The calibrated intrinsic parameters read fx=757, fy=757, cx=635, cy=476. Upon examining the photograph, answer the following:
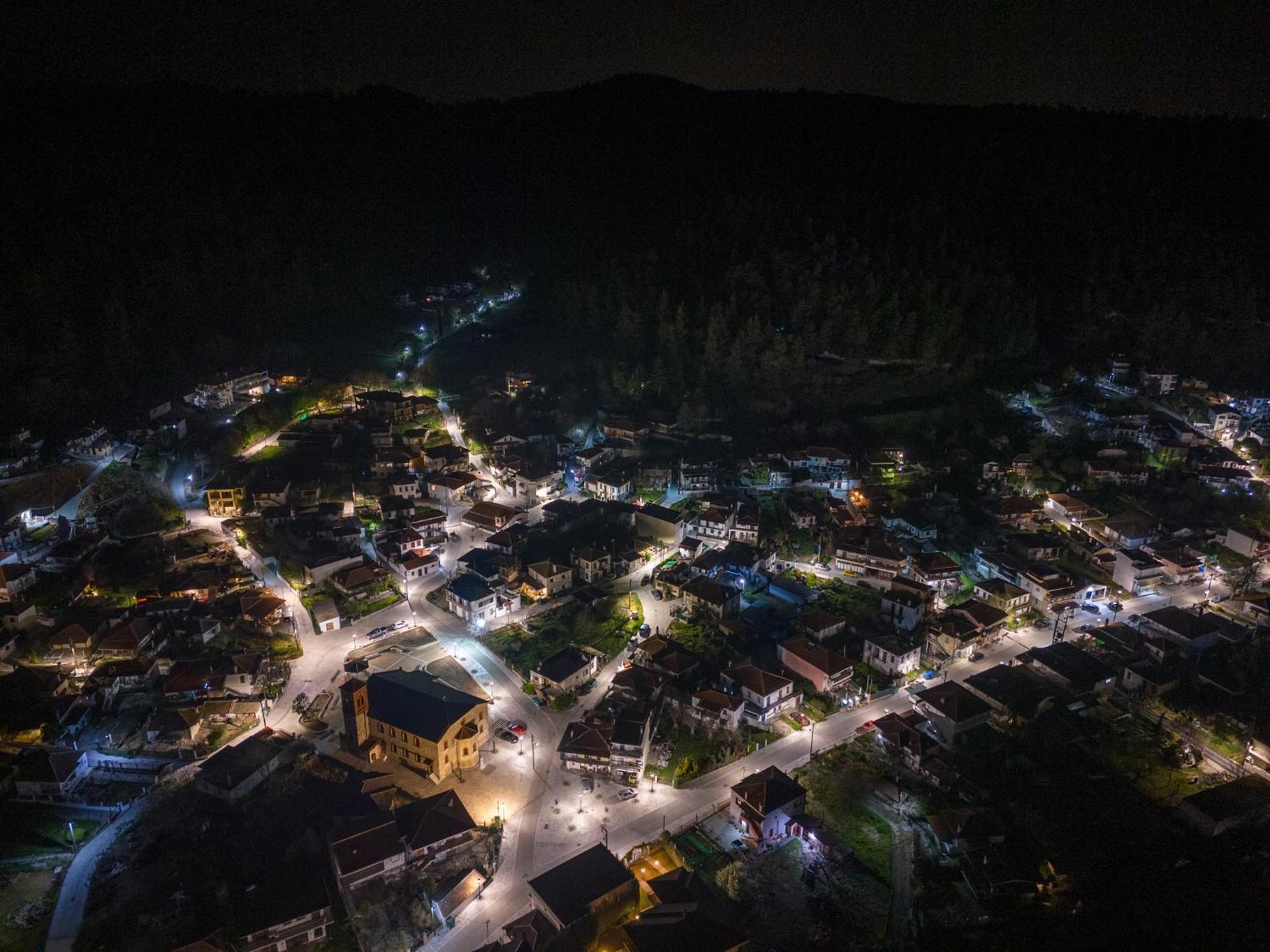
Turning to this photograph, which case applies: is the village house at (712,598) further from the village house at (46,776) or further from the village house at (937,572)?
the village house at (46,776)

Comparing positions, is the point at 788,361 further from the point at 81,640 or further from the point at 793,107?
the point at 793,107

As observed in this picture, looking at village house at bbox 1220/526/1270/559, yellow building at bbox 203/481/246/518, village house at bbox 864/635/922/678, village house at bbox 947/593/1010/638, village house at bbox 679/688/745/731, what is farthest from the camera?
yellow building at bbox 203/481/246/518

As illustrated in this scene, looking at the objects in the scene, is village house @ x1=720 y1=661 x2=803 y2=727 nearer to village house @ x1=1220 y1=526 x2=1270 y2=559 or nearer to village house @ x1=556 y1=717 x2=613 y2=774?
village house @ x1=556 y1=717 x2=613 y2=774

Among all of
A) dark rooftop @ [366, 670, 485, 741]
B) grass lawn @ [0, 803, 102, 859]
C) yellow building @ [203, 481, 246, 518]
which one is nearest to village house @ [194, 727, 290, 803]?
grass lawn @ [0, 803, 102, 859]

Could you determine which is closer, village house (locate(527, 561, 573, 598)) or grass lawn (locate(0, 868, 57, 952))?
grass lawn (locate(0, 868, 57, 952))

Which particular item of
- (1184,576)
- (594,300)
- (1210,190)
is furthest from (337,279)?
(1210,190)

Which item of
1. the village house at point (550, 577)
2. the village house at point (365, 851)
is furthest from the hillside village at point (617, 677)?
the village house at point (550, 577)
